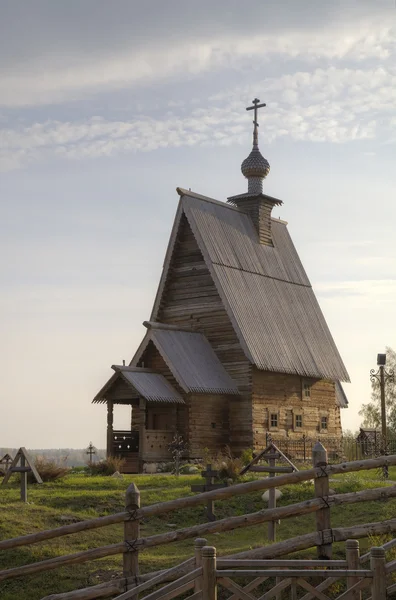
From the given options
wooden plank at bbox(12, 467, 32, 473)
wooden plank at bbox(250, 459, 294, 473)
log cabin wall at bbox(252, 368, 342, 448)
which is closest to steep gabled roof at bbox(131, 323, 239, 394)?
log cabin wall at bbox(252, 368, 342, 448)

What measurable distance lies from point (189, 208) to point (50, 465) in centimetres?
1536

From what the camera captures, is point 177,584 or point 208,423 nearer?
point 177,584

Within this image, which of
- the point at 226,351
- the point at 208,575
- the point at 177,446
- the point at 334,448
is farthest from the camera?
the point at 334,448

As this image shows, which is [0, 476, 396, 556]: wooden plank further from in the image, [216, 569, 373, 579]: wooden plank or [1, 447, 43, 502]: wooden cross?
[1, 447, 43, 502]: wooden cross

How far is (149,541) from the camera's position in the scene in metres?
14.2

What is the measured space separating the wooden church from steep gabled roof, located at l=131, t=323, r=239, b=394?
0.17 ft

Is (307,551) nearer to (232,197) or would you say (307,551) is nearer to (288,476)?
(288,476)

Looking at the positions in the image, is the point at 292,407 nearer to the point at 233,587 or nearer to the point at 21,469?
the point at 21,469

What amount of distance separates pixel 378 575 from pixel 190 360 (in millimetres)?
26990

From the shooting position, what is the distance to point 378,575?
36.4 ft

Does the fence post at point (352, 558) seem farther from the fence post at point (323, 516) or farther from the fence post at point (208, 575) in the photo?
the fence post at point (208, 575)

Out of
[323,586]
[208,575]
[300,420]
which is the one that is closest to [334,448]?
[300,420]

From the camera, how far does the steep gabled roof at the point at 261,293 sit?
3956 centimetres

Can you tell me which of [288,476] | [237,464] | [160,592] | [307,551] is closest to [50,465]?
[237,464]
